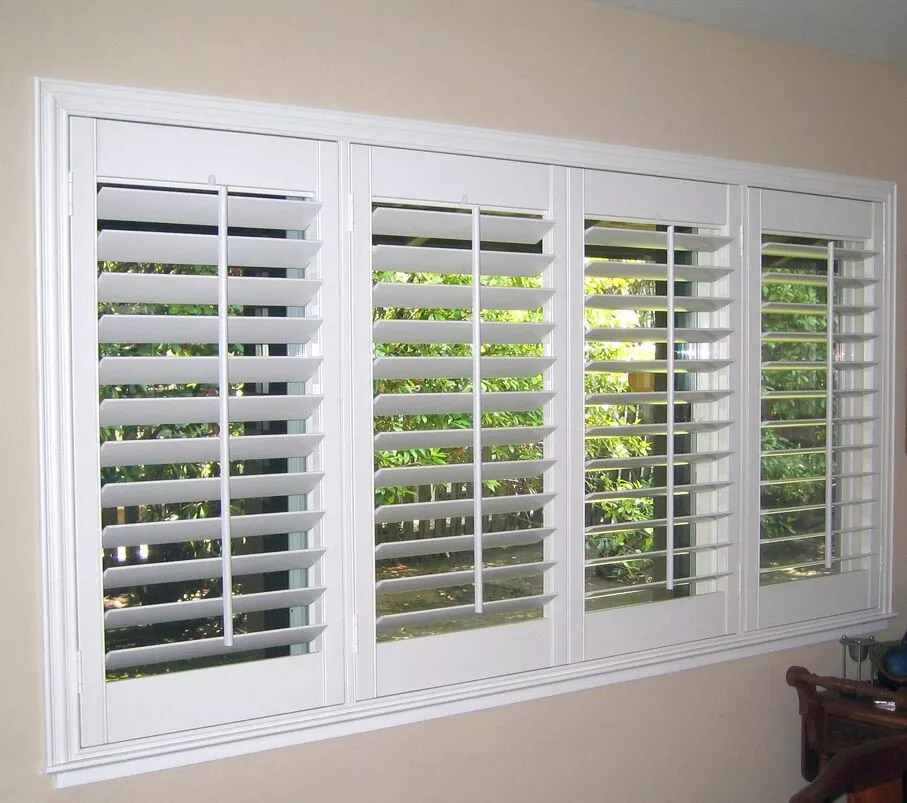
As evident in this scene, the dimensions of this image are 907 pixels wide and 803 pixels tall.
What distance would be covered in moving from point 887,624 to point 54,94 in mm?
2862

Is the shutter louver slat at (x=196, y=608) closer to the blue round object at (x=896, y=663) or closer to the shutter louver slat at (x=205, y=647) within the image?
the shutter louver slat at (x=205, y=647)

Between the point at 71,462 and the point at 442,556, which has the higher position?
the point at 71,462

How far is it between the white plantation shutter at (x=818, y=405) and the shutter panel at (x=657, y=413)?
0.16 metres

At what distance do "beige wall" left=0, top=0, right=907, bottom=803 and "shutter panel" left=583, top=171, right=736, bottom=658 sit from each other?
0.58ft

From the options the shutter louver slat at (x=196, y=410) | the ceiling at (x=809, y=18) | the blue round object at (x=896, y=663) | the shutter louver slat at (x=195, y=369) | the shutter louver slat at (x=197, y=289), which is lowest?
the blue round object at (x=896, y=663)

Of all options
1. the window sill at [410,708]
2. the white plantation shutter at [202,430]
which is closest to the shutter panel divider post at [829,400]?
the window sill at [410,708]

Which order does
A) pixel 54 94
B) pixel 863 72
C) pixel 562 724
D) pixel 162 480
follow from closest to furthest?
pixel 54 94 → pixel 162 480 → pixel 562 724 → pixel 863 72

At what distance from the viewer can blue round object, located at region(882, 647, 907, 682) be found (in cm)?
249

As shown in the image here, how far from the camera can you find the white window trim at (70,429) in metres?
1.72

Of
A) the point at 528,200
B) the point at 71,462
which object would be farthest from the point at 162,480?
the point at 528,200

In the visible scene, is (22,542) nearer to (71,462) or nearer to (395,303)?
(71,462)

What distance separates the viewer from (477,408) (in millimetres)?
2111

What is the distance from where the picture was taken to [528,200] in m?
2.19

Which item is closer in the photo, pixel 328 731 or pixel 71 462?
pixel 71 462
